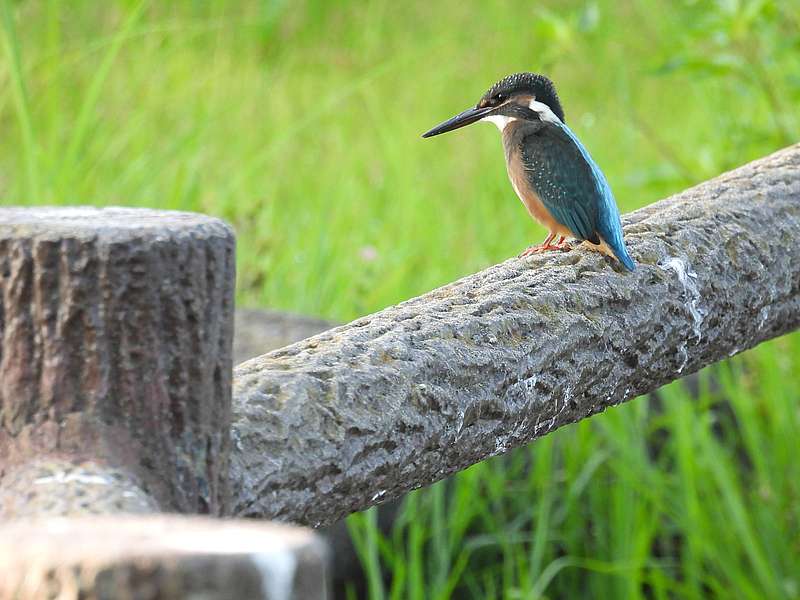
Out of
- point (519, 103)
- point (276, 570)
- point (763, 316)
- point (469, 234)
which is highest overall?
point (469, 234)

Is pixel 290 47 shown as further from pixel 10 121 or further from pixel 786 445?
pixel 786 445

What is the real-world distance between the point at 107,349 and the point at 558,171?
69cm

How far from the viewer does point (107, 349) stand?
1.67 ft

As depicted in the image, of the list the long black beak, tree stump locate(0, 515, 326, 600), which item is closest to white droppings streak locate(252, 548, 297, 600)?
tree stump locate(0, 515, 326, 600)

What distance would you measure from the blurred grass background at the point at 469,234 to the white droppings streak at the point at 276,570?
3.29 ft

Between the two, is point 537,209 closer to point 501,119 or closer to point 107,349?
point 501,119

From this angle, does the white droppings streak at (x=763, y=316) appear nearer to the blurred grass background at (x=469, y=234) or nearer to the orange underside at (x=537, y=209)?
the orange underside at (x=537, y=209)

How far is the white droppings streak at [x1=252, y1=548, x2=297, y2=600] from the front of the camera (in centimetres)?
35

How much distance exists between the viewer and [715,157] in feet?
6.82

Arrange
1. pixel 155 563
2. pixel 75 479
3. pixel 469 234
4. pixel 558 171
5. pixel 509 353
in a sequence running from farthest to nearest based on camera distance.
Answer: pixel 469 234
pixel 558 171
pixel 509 353
pixel 75 479
pixel 155 563

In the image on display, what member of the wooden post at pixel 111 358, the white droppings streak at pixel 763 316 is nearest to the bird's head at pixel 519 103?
the white droppings streak at pixel 763 316

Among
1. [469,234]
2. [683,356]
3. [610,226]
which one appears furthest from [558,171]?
[469,234]

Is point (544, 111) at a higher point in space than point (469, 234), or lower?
lower

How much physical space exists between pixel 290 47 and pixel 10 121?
1.72 metres
